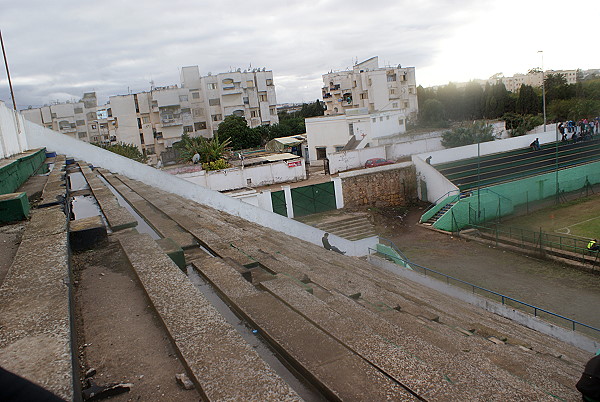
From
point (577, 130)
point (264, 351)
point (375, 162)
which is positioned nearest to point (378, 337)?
point (264, 351)

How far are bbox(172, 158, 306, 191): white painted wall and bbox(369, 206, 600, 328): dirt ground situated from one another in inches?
319

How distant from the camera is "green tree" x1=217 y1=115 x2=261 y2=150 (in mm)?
47438

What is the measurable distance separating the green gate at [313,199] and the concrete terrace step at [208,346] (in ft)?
68.6

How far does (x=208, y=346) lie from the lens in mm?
2312

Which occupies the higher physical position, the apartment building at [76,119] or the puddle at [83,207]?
the apartment building at [76,119]

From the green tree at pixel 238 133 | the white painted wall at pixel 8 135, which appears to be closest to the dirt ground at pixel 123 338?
the white painted wall at pixel 8 135

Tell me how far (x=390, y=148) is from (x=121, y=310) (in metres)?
30.5

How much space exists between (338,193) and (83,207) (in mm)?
19723

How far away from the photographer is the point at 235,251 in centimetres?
504

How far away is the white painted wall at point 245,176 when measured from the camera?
25.0m

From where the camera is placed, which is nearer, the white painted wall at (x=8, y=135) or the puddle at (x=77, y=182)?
the puddle at (x=77, y=182)

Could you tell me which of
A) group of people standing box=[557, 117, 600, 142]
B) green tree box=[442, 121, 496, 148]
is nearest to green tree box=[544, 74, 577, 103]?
group of people standing box=[557, 117, 600, 142]

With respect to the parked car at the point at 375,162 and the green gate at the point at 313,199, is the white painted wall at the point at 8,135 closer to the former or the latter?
the green gate at the point at 313,199

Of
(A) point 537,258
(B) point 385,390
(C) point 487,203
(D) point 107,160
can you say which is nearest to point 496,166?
(C) point 487,203
